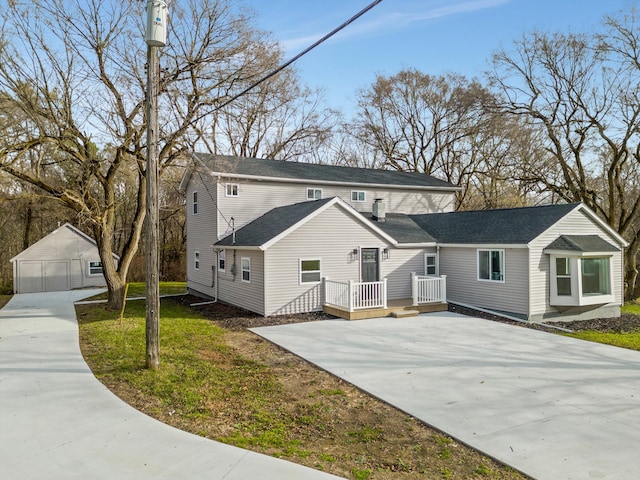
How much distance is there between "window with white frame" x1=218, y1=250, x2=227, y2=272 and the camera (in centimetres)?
1596

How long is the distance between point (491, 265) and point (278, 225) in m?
7.45

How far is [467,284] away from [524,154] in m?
14.2

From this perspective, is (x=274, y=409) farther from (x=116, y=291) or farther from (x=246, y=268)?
(x=116, y=291)

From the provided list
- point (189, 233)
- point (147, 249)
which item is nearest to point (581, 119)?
point (189, 233)

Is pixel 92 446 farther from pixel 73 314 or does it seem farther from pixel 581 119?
pixel 581 119

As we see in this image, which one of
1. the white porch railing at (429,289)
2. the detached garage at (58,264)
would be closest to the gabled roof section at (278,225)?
the white porch railing at (429,289)

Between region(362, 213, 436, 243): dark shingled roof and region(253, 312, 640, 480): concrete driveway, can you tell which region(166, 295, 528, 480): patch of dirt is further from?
region(362, 213, 436, 243): dark shingled roof

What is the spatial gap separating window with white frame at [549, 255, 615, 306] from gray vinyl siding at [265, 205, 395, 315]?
586 centimetres

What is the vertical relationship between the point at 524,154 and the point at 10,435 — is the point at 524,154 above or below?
above

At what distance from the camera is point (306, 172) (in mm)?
18953

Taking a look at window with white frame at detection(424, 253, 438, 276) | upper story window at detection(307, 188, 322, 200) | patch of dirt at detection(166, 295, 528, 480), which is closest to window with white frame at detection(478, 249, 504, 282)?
window with white frame at detection(424, 253, 438, 276)

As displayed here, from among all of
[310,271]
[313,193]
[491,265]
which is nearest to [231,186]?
[313,193]

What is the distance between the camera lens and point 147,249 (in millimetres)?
7445

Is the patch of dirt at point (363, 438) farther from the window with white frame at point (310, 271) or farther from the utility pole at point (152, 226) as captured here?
the window with white frame at point (310, 271)
